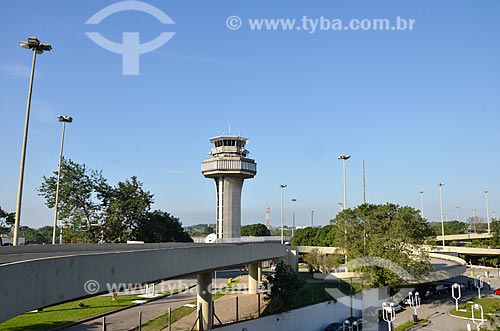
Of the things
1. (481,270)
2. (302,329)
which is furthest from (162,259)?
(481,270)

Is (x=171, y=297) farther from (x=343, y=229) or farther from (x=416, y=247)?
(x=416, y=247)

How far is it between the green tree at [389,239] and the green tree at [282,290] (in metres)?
11.0

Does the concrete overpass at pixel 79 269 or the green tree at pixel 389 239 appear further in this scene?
the green tree at pixel 389 239

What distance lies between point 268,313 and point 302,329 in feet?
14.6

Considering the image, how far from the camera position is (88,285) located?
46.0 ft

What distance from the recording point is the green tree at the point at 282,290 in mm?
34438

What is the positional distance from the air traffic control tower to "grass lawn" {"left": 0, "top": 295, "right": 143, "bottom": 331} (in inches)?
1726

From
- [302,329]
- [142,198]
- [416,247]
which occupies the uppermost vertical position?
[142,198]

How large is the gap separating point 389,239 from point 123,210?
35.8 metres

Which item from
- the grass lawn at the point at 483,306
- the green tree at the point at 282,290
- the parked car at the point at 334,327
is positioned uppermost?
the green tree at the point at 282,290

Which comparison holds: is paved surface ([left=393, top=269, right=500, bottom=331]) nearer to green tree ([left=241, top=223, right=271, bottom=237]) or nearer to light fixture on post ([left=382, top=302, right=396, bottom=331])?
light fixture on post ([left=382, top=302, right=396, bottom=331])

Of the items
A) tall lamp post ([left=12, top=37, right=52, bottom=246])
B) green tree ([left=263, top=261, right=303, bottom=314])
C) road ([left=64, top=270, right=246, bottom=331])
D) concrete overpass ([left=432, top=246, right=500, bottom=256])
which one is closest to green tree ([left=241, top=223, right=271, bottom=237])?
concrete overpass ([left=432, top=246, right=500, bottom=256])

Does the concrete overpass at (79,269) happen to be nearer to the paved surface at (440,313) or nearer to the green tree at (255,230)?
the paved surface at (440,313)

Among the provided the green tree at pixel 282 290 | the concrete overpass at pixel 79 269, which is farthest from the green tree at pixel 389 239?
the concrete overpass at pixel 79 269
